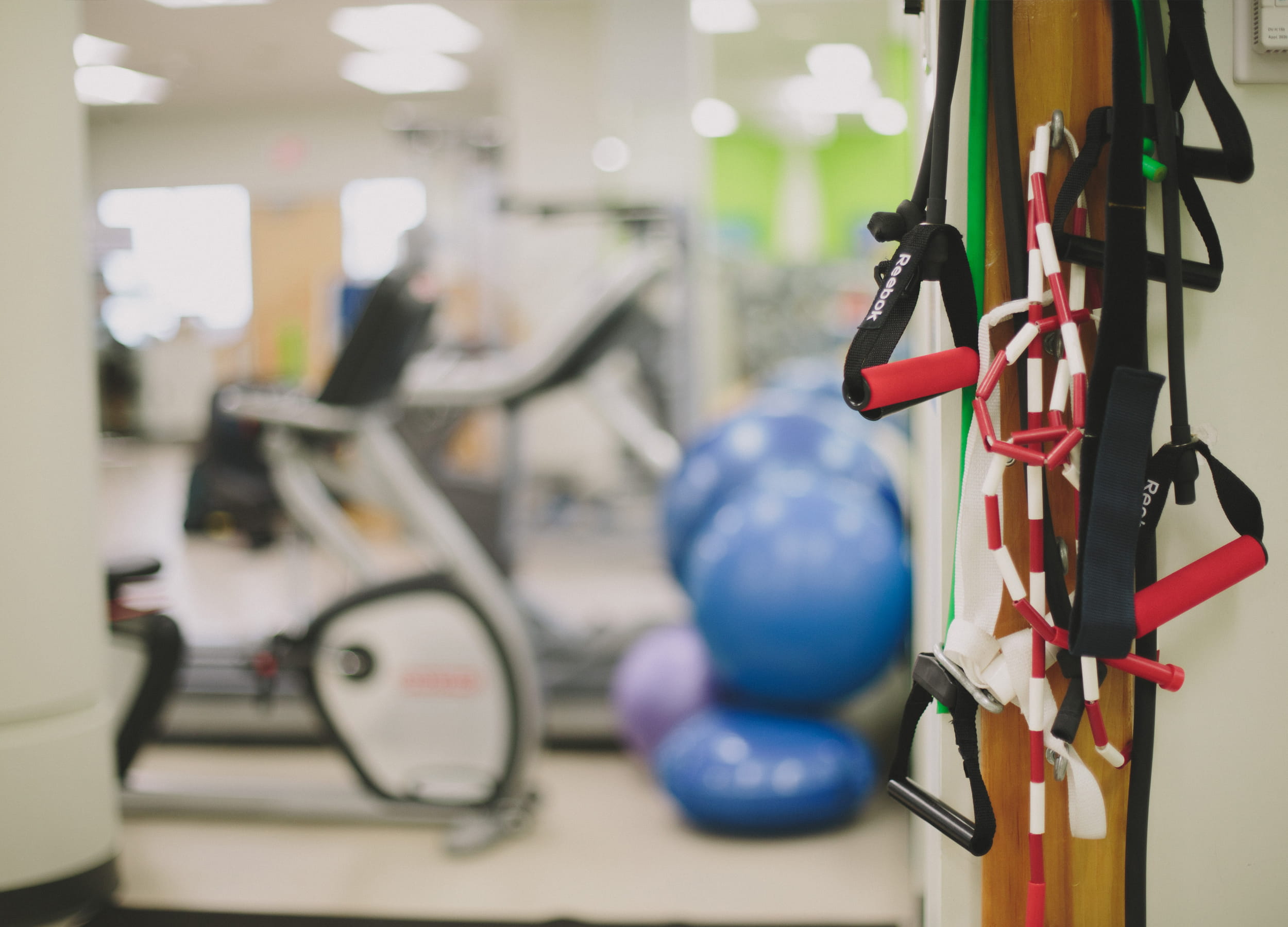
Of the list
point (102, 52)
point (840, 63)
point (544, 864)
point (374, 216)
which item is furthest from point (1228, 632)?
point (374, 216)

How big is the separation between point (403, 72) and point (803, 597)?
862 cm

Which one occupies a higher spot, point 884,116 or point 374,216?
point 884,116

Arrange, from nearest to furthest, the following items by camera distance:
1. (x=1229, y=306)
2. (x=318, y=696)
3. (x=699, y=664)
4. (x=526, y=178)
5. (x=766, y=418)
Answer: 1. (x=1229, y=306)
2. (x=318, y=696)
3. (x=699, y=664)
4. (x=766, y=418)
5. (x=526, y=178)

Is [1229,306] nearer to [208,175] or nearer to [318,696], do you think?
[318,696]

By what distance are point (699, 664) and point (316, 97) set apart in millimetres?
9798

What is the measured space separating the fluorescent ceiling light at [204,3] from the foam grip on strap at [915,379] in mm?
7440

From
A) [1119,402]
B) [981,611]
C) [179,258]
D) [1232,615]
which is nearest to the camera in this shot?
[1119,402]

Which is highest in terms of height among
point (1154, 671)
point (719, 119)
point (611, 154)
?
point (719, 119)

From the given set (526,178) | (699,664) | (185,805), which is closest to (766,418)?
(699,664)

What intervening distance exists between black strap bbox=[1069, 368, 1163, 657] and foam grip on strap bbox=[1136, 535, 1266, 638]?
0.05 meters

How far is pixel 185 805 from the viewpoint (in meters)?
2.61

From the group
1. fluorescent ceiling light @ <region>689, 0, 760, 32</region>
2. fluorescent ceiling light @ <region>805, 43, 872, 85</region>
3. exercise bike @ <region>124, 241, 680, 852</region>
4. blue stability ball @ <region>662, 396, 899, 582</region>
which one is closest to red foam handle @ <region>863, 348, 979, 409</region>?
exercise bike @ <region>124, 241, 680, 852</region>

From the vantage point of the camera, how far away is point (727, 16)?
839cm

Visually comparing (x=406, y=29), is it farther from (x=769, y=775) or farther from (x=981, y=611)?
(x=981, y=611)
